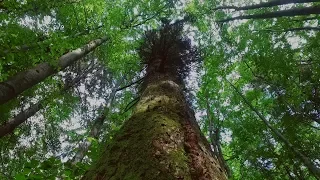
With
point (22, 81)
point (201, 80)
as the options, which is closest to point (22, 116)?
point (22, 81)

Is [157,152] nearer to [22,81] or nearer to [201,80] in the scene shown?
[22,81]

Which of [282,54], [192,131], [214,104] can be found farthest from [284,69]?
[192,131]

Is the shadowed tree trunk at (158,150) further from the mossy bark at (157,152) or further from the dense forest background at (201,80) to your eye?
the dense forest background at (201,80)

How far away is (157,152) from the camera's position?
2154 millimetres

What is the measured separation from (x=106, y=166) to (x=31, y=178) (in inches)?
44.1

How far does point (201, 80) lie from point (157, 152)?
9.10 meters

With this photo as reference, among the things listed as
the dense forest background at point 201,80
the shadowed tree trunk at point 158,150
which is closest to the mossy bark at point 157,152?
the shadowed tree trunk at point 158,150

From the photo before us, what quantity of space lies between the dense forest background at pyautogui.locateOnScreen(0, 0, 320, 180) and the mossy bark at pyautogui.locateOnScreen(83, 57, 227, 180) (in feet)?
8.20

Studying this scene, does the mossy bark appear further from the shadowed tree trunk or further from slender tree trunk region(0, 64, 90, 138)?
slender tree trunk region(0, 64, 90, 138)

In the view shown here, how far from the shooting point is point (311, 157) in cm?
785

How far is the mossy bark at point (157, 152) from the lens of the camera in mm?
1915

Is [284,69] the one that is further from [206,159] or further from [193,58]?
[206,159]

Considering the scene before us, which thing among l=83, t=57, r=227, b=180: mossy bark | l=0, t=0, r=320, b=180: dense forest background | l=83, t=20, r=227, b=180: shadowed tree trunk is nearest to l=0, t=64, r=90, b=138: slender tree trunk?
l=0, t=0, r=320, b=180: dense forest background

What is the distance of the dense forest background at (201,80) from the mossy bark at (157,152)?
98.4 inches
